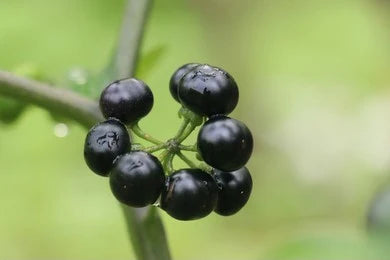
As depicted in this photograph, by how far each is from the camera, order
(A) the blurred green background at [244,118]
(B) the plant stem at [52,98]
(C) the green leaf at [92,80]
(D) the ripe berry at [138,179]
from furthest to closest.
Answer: (A) the blurred green background at [244,118], (C) the green leaf at [92,80], (B) the plant stem at [52,98], (D) the ripe berry at [138,179]

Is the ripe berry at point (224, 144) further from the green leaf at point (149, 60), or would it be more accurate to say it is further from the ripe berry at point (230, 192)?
the green leaf at point (149, 60)

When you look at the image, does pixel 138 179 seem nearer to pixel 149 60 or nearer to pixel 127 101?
pixel 127 101

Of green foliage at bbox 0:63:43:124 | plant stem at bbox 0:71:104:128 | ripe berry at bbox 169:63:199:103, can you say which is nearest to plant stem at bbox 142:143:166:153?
ripe berry at bbox 169:63:199:103

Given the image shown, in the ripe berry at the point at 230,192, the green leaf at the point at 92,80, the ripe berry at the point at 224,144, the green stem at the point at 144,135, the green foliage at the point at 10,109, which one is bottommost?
the green foliage at the point at 10,109

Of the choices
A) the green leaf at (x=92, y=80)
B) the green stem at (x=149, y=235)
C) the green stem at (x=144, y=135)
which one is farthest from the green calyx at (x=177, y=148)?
the green leaf at (x=92, y=80)

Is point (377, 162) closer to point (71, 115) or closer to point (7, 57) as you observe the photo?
point (7, 57)

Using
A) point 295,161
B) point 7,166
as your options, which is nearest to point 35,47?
point 7,166

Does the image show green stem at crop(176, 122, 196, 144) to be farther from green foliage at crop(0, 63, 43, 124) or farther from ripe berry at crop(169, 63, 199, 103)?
green foliage at crop(0, 63, 43, 124)
